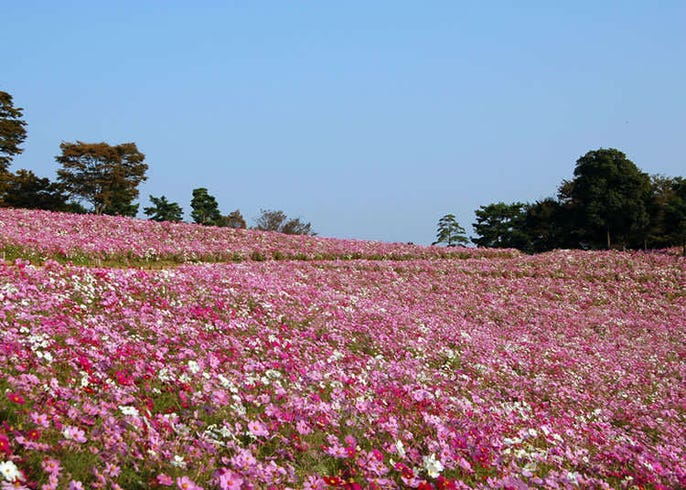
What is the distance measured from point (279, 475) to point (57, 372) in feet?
9.74

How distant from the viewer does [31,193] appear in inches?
2007

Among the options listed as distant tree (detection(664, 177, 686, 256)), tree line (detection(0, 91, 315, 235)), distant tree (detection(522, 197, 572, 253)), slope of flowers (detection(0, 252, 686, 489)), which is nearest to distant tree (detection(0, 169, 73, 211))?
tree line (detection(0, 91, 315, 235))

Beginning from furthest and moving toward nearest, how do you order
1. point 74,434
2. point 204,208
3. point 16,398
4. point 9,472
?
point 204,208, point 16,398, point 74,434, point 9,472

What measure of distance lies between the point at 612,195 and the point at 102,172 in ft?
152

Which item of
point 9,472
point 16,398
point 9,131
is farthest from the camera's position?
point 9,131

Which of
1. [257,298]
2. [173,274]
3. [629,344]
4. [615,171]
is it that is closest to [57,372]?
[257,298]

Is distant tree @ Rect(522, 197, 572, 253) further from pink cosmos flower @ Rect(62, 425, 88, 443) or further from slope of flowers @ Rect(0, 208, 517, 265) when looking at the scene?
pink cosmos flower @ Rect(62, 425, 88, 443)

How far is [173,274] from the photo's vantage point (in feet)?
47.0

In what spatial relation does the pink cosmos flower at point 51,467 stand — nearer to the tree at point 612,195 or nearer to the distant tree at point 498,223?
the tree at point 612,195

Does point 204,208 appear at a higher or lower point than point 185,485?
higher

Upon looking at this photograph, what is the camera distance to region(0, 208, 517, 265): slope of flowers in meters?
18.8

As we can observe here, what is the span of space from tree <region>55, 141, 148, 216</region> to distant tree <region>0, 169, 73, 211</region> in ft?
3.95

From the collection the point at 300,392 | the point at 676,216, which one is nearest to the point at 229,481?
the point at 300,392

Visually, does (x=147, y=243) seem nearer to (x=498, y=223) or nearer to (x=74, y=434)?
(x=74, y=434)
